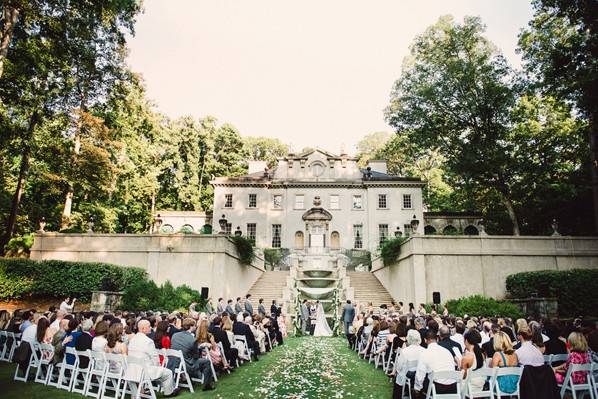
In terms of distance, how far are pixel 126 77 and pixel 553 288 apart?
27628mm

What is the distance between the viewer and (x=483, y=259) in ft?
64.5

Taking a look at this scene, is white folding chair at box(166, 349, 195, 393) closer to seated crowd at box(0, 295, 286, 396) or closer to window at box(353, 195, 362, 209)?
seated crowd at box(0, 295, 286, 396)

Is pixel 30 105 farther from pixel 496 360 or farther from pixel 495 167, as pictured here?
pixel 495 167

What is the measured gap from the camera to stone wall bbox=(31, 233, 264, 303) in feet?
65.7

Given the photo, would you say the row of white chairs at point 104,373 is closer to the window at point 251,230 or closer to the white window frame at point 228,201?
the window at point 251,230

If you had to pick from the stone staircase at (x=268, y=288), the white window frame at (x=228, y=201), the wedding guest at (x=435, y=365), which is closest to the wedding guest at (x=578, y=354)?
the wedding guest at (x=435, y=365)

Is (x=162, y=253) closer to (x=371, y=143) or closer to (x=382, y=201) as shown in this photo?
(x=382, y=201)

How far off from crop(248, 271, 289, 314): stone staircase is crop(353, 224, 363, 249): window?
12.2 metres

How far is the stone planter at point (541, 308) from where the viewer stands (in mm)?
14977

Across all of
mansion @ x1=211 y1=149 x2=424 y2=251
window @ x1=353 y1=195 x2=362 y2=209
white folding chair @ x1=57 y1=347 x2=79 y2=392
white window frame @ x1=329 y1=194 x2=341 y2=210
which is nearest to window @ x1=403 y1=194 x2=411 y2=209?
mansion @ x1=211 y1=149 x2=424 y2=251

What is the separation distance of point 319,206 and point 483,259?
1923cm

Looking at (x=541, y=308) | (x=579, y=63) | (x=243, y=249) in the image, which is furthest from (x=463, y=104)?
(x=243, y=249)

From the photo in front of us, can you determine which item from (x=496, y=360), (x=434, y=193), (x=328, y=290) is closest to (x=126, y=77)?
(x=328, y=290)

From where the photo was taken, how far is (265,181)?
1533 inches
